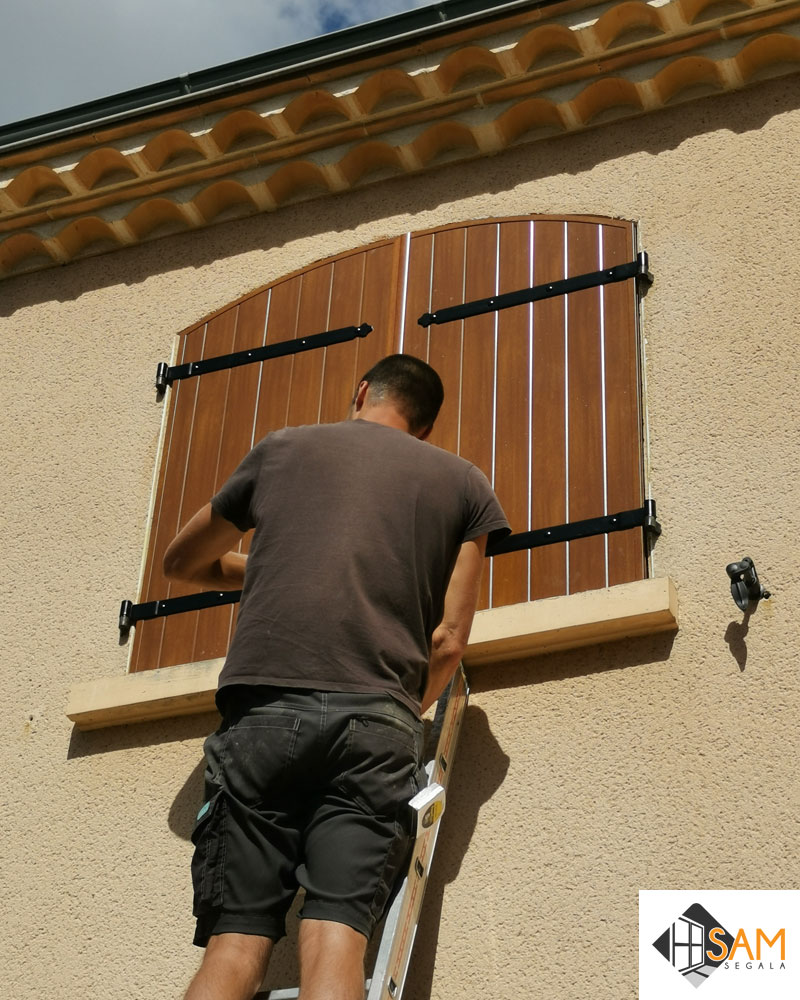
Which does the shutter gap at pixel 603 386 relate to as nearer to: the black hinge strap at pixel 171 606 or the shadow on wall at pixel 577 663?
the shadow on wall at pixel 577 663

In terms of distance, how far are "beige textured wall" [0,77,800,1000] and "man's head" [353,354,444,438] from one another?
35.0 inches

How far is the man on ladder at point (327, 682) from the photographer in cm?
339

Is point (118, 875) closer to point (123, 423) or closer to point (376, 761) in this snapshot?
point (376, 761)

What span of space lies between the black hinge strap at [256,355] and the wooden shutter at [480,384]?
0.13ft

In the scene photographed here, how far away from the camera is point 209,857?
11.3 ft

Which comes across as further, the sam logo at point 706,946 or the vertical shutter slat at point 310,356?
the vertical shutter slat at point 310,356

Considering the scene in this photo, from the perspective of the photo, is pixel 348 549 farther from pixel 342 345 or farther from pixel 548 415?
pixel 342 345

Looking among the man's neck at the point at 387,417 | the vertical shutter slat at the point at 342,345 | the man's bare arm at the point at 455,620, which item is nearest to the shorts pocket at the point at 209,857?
the man's bare arm at the point at 455,620

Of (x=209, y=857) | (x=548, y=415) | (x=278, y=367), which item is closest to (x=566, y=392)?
(x=548, y=415)

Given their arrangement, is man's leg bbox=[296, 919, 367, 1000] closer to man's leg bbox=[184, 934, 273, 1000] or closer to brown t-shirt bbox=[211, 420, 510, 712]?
man's leg bbox=[184, 934, 273, 1000]

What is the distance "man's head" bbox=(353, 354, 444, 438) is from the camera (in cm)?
421

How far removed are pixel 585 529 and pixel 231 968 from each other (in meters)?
1.99

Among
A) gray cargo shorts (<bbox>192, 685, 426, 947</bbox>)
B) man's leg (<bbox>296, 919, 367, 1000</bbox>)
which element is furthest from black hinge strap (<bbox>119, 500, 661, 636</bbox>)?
man's leg (<bbox>296, 919, 367, 1000</bbox>)

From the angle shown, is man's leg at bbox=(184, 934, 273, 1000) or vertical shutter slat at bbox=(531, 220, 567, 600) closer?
man's leg at bbox=(184, 934, 273, 1000)
